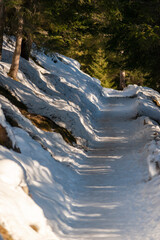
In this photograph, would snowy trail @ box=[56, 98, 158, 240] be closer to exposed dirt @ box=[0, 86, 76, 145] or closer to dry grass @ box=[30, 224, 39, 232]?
dry grass @ box=[30, 224, 39, 232]

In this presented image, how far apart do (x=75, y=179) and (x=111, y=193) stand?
134cm

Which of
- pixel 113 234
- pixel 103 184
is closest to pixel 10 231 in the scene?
pixel 113 234

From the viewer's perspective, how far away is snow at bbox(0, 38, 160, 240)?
5.09 meters

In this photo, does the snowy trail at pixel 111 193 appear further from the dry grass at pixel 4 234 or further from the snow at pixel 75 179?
the dry grass at pixel 4 234

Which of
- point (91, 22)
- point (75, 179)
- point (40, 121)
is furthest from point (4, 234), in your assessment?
point (91, 22)

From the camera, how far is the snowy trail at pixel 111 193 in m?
5.48

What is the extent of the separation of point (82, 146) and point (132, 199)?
Result: 5.11 meters

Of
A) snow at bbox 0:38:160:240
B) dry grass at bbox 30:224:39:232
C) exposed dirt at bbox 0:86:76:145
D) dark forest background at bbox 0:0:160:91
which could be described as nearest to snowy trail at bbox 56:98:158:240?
snow at bbox 0:38:160:240

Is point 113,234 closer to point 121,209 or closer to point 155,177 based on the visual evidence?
point 121,209

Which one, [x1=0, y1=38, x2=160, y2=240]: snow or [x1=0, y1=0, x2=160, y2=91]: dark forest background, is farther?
[x1=0, y1=0, x2=160, y2=91]: dark forest background

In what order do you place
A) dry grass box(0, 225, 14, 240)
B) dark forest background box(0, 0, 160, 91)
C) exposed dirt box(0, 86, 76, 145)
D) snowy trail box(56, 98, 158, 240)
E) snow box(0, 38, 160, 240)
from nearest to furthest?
1. dry grass box(0, 225, 14, 240)
2. snow box(0, 38, 160, 240)
3. snowy trail box(56, 98, 158, 240)
4. exposed dirt box(0, 86, 76, 145)
5. dark forest background box(0, 0, 160, 91)

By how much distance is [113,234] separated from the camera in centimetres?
529

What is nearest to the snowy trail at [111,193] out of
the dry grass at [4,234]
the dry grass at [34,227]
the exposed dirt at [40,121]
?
the dry grass at [34,227]

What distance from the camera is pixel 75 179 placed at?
8.20 metres
